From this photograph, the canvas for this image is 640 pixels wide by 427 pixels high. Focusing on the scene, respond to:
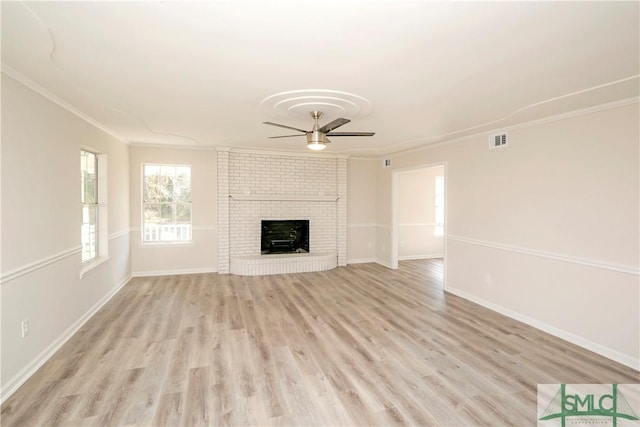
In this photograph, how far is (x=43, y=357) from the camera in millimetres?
2893

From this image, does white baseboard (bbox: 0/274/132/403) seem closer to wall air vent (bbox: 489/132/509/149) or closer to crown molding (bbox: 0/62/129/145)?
crown molding (bbox: 0/62/129/145)

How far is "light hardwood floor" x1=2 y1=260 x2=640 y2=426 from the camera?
88.7 inches

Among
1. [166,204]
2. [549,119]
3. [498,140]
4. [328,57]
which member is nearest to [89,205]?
[166,204]

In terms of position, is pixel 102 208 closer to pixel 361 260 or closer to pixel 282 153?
pixel 282 153

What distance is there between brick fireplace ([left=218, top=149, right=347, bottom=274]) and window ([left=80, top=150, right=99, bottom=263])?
220cm

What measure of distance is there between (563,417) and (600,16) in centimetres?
262

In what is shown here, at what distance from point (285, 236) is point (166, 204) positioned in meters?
2.48

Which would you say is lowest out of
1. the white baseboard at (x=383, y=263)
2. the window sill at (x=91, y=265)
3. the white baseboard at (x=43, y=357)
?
the white baseboard at (x=43, y=357)

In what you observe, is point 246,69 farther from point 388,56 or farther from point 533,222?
point 533,222

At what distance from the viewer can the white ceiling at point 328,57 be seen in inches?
67.3

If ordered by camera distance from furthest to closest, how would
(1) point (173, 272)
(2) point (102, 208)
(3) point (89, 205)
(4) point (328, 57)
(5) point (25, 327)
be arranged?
(1) point (173, 272)
(2) point (102, 208)
(3) point (89, 205)
(5) point (25, 327)
(4) point (328, 57)

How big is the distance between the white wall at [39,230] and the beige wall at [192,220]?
1.92m

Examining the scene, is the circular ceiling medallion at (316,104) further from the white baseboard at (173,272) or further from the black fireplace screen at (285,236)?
the white baseboard at (173,272)

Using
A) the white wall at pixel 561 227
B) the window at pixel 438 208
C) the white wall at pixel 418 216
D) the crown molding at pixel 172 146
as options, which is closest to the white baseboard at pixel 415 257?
the white wall at pixel 418 216
